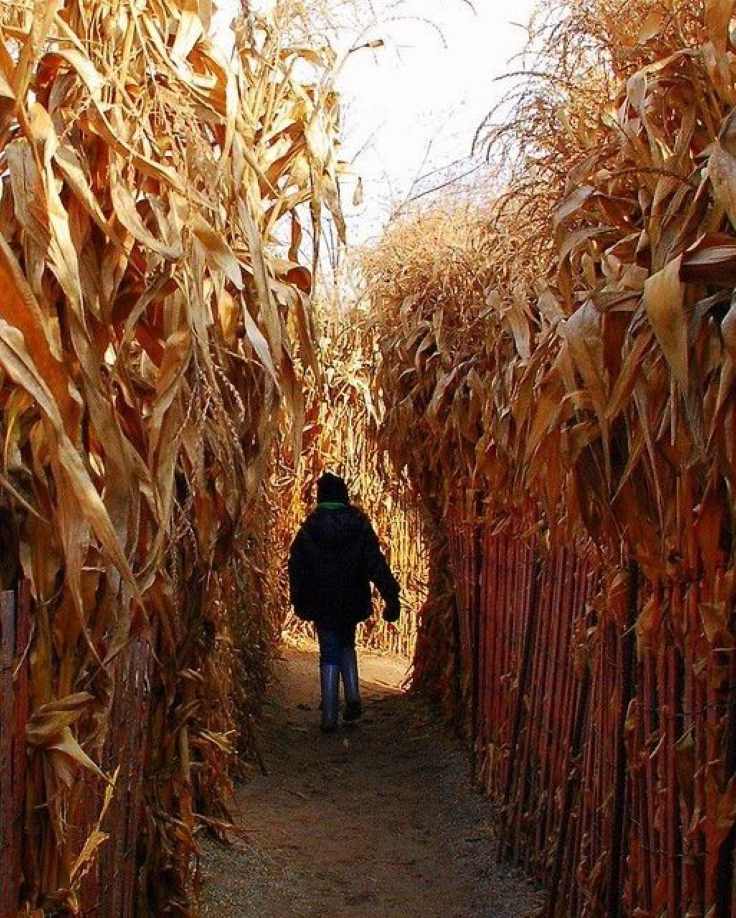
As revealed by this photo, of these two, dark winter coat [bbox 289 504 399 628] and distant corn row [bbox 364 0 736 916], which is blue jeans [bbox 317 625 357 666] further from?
distant corn row [bbox 364 0 736 916]

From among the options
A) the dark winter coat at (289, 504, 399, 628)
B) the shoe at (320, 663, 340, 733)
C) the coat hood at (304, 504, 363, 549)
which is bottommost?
the shoe at (320, 663, 340, 733)

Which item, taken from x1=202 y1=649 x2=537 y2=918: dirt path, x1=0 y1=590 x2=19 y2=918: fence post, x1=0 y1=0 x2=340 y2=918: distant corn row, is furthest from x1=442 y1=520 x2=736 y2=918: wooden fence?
x1=0 y1=590 x2=19 y2=918: fence post

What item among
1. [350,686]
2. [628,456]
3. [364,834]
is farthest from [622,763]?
[350,686]

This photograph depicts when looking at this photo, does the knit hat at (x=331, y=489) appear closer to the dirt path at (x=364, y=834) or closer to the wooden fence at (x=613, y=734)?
the dirt path at (x=364, y=834)

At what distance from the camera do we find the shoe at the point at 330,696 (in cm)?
798

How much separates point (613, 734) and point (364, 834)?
2951 millimetres

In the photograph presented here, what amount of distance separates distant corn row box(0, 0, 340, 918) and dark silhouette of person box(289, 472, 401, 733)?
16.2ft

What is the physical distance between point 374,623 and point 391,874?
5999 millimetres

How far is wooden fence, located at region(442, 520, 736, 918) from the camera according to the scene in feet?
8.09

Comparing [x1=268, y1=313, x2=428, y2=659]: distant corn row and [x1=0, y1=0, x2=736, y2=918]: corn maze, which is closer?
[x1=0, y1=0, x2=736, y2=918]: corn maze

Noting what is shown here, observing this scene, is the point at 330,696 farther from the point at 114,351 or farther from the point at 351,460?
the point at 114,351

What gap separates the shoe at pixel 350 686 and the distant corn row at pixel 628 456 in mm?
3416

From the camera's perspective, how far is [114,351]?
2.45m

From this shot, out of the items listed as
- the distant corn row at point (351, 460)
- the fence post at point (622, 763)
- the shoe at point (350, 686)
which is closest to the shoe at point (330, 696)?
the shoe at point (350, 686)
